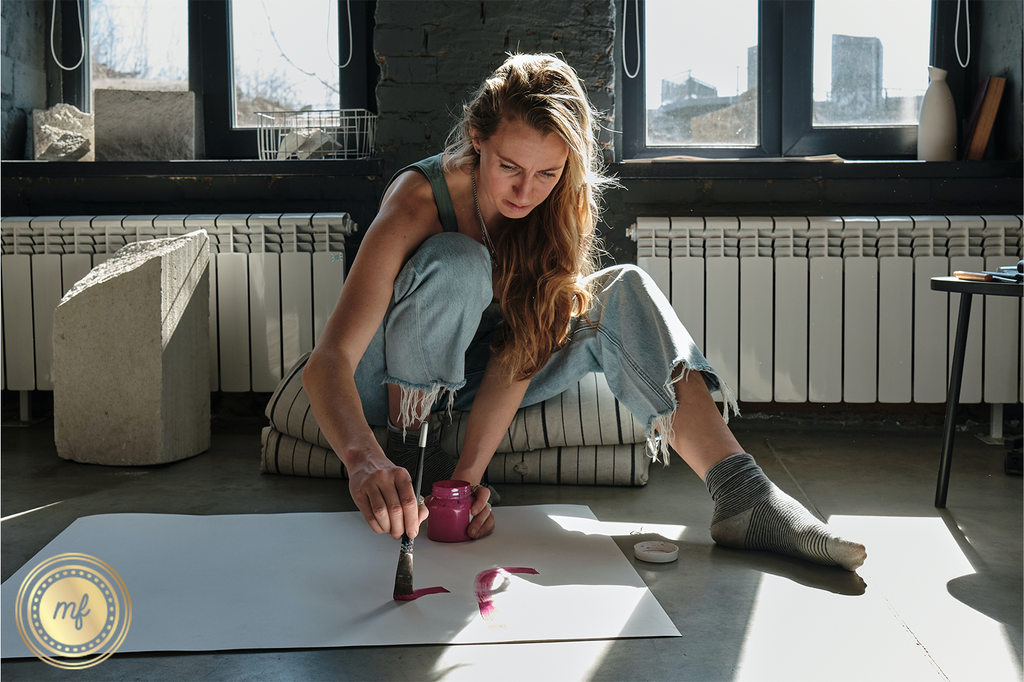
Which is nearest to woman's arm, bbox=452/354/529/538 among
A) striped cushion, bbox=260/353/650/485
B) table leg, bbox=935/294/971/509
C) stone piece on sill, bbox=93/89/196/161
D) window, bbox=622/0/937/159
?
striped cushion, bbox=260/353/650/485

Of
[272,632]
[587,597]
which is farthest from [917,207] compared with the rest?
[272,632]

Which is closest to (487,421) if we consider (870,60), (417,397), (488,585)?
(417,397)

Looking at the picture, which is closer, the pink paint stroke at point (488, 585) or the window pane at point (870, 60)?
the pink paint stroke at point (488, 585)

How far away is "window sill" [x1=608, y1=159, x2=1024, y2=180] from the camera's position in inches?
97.0

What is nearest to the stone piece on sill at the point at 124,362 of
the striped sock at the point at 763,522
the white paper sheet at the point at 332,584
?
the white paper sheet at the point at 332,584

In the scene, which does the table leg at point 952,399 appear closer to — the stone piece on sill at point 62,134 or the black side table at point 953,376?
the black side table at point 953,376

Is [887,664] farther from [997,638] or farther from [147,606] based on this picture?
[147,606]

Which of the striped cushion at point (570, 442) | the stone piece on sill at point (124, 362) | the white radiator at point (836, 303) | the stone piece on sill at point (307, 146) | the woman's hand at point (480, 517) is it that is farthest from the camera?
the stone piece on sill at point (307, 146)

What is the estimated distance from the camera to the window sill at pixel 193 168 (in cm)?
254

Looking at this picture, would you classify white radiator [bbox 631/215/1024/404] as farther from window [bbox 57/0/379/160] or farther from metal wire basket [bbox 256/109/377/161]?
window [bbox 57/0/379/160]

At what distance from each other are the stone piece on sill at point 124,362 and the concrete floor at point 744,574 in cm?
7

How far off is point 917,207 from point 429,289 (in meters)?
1.74

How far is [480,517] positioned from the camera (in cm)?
146

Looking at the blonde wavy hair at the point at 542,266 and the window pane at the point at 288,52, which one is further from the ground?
the window pane at the point at 288,52
